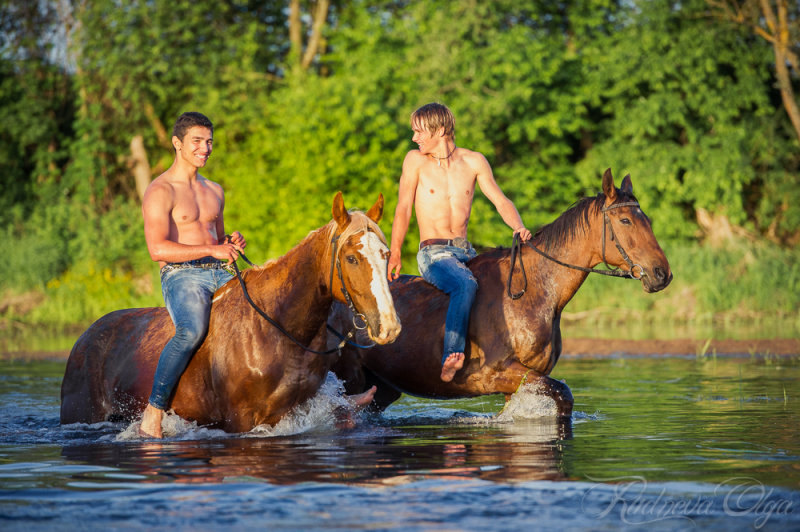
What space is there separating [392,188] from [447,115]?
14879mm

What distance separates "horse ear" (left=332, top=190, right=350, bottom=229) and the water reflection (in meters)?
1.50

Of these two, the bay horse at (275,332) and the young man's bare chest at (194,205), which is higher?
the young man's bare chest at (194,205)

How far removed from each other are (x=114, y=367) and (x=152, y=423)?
0.85 metres

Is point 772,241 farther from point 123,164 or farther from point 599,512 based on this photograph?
point 599,512

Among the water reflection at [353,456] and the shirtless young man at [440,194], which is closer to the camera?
the water reflection at [353,456]

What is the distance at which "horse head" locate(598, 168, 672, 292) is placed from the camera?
25.3 ft

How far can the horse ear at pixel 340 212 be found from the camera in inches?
258

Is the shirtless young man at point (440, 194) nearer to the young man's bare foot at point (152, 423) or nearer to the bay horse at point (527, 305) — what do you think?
the bay horse at point (527, 305)

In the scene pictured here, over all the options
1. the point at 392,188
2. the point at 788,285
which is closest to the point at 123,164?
the point at 392,188

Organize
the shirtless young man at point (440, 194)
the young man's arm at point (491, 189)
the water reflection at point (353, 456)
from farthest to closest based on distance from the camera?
the young man's arm at point (491, 189)
the shirtless young man at point (440, 194)
the water reflection at point (353, 456)

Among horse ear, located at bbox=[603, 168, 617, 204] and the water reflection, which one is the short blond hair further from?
the water reflection

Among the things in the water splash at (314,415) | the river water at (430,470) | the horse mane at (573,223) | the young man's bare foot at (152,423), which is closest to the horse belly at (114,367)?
the river water at (430,470)

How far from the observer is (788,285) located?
20.4 m

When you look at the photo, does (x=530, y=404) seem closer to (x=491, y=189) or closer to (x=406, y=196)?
(x=491, y=189)
